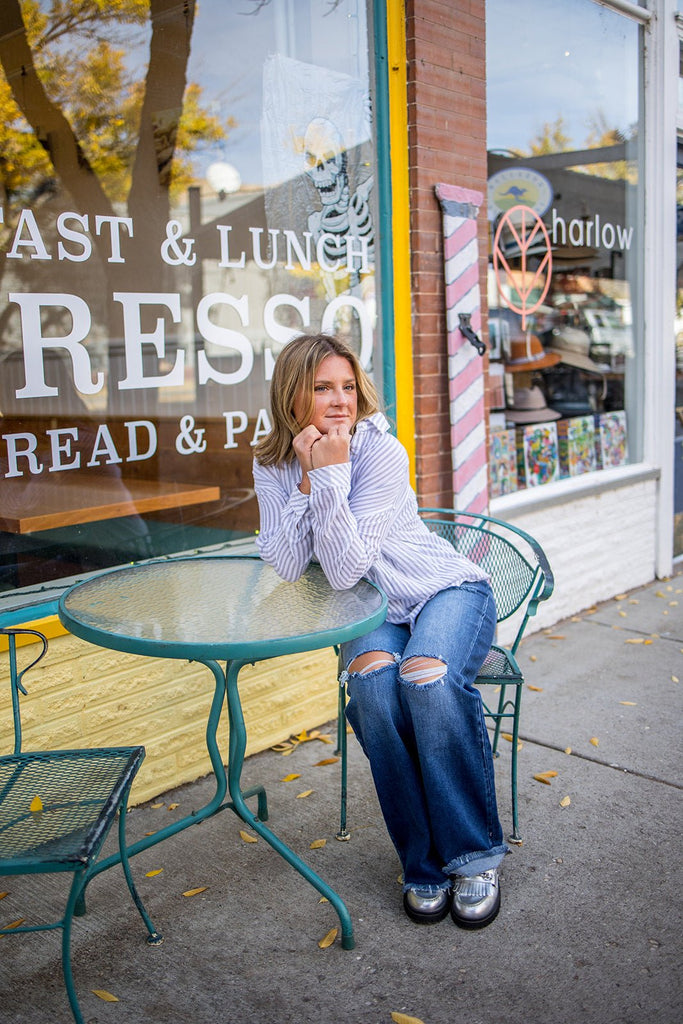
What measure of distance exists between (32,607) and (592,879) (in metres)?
1.89

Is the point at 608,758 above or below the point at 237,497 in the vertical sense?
below

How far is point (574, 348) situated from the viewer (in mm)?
5598

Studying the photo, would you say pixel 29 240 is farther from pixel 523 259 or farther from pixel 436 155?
pixel 523 259

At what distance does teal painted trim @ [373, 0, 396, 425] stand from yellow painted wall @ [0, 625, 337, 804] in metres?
1.26

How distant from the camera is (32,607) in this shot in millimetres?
2939

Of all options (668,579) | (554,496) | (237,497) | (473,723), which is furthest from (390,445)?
(668,579)

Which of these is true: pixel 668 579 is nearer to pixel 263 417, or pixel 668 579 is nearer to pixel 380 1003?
pixel 263 417

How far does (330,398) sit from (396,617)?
671 millimetres

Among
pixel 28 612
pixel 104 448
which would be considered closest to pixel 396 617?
pixel 28 612

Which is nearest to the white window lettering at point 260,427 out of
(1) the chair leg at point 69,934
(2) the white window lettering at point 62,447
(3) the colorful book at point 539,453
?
(2) the white window lettering at point 62,447

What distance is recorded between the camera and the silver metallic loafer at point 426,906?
2412mm

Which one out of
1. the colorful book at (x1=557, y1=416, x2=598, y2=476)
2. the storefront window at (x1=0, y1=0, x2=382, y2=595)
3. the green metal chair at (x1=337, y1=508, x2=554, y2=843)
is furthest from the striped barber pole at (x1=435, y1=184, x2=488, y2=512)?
the colorful book at (x1=557, y1=416, x2=598, y2=476)

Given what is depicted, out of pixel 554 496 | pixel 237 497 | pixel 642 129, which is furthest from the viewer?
pixel 642 129

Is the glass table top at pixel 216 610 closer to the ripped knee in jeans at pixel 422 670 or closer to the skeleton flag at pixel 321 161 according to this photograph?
the ripped knee in jeans at pixel 422 670
